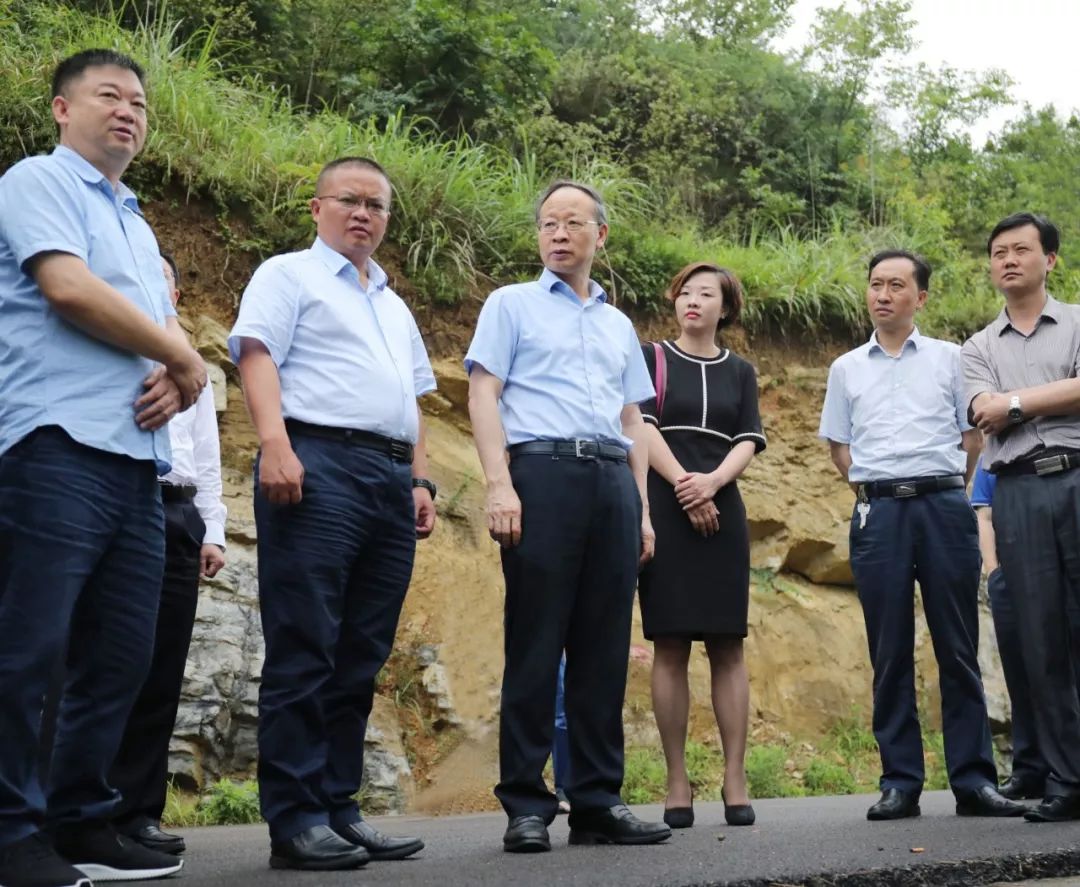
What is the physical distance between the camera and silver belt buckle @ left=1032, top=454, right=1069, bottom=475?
5.21 metres

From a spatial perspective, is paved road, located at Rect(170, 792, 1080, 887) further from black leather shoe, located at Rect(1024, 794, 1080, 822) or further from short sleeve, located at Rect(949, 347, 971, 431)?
short sleeve, located at Rect(949, 347, 971, 431)

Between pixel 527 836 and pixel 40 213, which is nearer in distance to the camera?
pixel 40 213

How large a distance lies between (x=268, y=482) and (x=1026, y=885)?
2631 mm

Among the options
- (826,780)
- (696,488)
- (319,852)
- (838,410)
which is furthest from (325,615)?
(826,780)

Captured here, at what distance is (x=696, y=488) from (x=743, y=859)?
73.5 inches

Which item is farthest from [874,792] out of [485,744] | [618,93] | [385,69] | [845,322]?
[618,93]

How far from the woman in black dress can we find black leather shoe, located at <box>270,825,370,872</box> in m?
1.81

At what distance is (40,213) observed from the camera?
3.53 meters

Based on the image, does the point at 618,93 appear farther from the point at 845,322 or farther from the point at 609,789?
the point at 609,789

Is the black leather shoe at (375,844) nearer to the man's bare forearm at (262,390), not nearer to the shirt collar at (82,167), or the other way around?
the man's bare forearm at (262,390)

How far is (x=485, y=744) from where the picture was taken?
27.1 ft

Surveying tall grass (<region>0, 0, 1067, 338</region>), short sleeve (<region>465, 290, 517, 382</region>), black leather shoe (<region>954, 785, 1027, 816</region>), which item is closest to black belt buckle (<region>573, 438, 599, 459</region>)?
short sleeve (<region>465, 290, 517, 382</region>)

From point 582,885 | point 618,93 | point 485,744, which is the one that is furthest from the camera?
point 618,93

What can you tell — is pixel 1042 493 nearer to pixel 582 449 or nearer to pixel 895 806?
pixel 895 806
